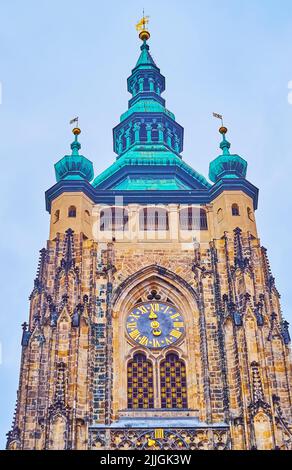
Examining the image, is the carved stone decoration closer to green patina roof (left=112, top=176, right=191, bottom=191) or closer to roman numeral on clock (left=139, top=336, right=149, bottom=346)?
roman numeral on clock (left=139, top=336, right=149, bottom=346)

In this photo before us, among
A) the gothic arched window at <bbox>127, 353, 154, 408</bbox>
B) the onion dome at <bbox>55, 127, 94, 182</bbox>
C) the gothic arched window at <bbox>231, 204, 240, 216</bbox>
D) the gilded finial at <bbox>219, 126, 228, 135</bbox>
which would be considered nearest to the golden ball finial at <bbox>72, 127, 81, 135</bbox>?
the onion dome at <bbox>55, 127, 94, 182</bbox>

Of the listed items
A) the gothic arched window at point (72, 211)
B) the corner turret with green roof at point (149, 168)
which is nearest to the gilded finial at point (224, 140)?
the corner turret with green roof at point (149, 168)

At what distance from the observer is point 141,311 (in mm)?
30031

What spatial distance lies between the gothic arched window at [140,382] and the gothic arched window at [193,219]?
208 inches

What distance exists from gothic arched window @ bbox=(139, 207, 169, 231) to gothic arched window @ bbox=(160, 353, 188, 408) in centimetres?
502

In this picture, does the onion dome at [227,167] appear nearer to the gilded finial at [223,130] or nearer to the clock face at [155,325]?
the gilded finial at [223,130]

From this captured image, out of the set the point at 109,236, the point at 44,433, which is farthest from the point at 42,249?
the point at 44,433

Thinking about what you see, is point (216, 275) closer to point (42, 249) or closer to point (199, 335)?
point (199, 335)

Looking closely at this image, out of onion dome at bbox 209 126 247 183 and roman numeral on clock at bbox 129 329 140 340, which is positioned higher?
onion dome at bbox 209 126 247 183

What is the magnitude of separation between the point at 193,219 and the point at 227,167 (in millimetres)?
2305

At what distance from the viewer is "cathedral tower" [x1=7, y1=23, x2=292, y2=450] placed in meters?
26.2

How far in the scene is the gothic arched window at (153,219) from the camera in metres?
32.4

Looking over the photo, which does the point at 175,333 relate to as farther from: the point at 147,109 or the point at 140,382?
the point at 147,109

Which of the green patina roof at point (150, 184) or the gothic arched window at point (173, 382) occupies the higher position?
the green patina roof at point (150, 184)
